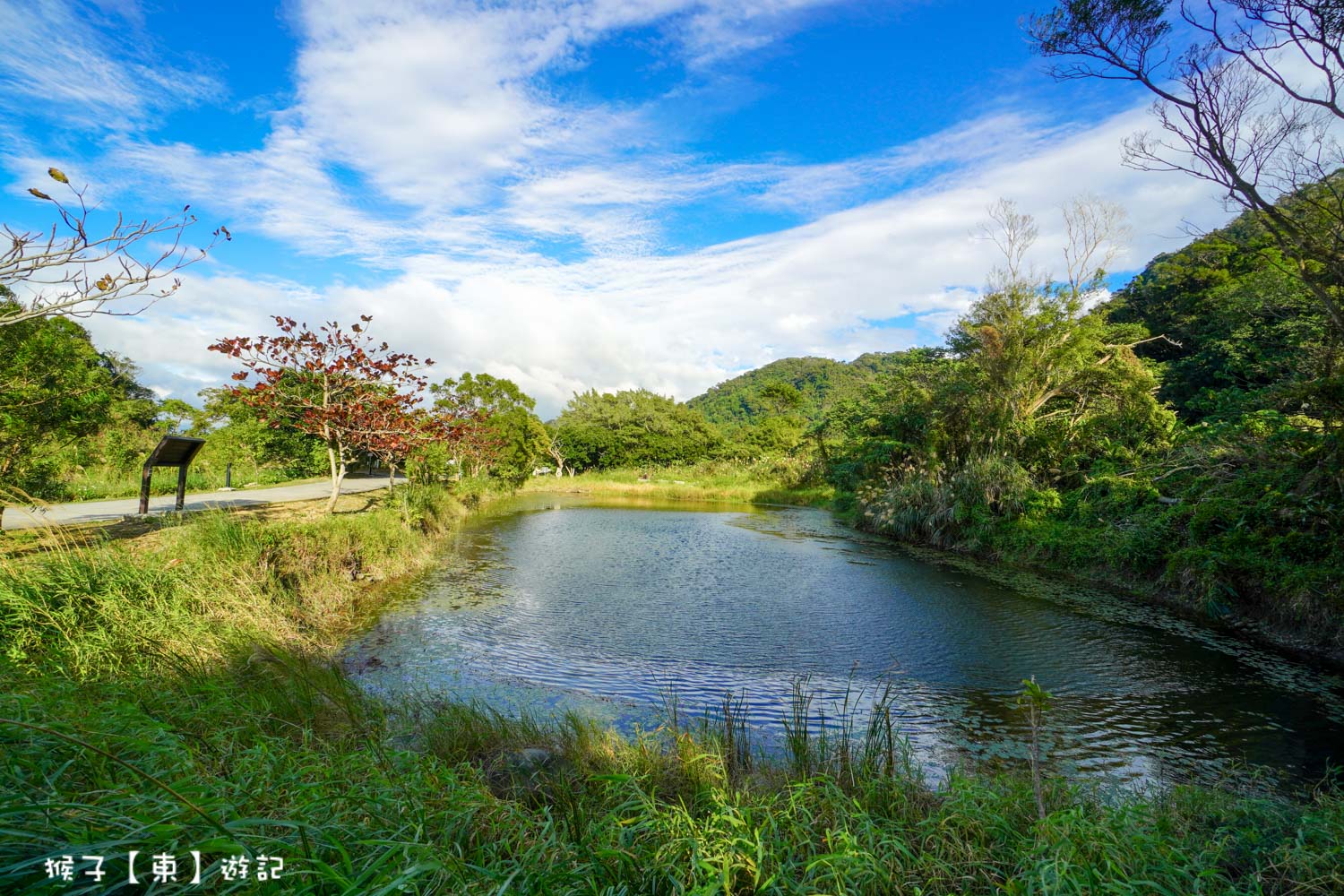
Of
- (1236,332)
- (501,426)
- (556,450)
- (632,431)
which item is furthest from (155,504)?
(632,431)

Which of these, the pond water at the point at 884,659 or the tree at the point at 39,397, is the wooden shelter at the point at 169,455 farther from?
the pond water at the point at 884,659

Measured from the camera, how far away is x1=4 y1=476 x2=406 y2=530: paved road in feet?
26.3

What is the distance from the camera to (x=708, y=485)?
35656mm

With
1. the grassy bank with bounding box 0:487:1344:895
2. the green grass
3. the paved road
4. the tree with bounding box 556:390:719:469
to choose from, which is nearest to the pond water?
the grassy bank with bounding box 0:487:1344:895

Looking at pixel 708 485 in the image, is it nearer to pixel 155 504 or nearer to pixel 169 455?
pixel 155 504

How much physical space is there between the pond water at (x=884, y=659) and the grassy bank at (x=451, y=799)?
2.93 feet

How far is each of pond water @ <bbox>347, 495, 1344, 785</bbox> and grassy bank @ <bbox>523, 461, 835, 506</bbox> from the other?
17.4 m

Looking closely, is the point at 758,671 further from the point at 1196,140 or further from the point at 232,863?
the point at 1196,140

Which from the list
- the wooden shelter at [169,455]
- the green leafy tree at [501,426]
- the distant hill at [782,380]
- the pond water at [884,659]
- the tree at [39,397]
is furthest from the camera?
the distant hill at [782,380]

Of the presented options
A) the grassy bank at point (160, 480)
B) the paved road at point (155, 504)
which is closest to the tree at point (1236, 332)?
the paved road at point (155, 504)

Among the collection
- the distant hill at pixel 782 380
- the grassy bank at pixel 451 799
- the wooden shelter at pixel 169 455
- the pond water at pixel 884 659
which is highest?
the distant hill at pixel 782 380

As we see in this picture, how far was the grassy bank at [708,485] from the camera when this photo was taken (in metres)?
30.6

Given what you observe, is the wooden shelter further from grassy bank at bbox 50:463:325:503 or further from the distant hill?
the distant hill

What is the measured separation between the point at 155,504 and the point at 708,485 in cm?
2732
